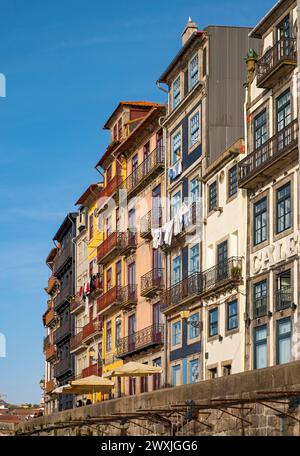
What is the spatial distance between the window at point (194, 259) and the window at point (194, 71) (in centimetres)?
723

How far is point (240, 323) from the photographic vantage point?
4147 centimetres

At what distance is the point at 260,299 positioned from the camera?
1569 inches

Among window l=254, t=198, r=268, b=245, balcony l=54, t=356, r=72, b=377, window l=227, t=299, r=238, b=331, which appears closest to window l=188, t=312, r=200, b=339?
window l=227, t=299, r=238, b=331

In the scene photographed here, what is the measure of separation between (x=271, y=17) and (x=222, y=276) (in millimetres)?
10265

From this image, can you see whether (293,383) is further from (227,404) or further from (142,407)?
(142,407)

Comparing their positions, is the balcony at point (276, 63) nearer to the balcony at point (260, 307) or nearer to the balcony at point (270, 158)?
the balcony at point (270, 158)

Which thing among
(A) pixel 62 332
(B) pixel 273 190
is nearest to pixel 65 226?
(A) pixel 62 332

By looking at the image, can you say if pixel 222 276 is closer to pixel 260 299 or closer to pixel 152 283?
pixel 260 299

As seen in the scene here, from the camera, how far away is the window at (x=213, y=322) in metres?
44.7

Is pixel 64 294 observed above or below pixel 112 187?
below

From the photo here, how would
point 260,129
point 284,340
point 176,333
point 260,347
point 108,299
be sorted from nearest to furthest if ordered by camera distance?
point 284,340 < point 260,347 < point 260,129 < point 176,333 < point 108,299

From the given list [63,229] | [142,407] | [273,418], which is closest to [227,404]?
[273,418]

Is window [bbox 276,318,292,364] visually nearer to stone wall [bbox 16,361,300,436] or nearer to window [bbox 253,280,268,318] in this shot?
window [bbox 253,280,268,318]

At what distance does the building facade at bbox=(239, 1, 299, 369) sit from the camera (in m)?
37.0
